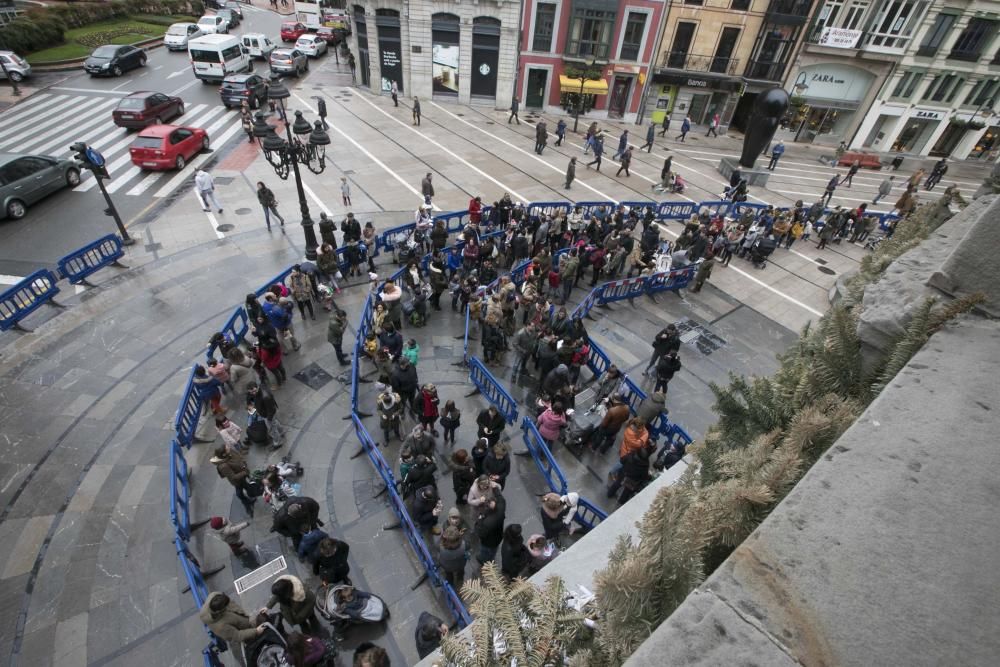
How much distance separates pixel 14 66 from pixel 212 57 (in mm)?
9907

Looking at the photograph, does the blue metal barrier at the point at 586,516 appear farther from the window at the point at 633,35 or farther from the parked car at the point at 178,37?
the parked car at the point at 178,37

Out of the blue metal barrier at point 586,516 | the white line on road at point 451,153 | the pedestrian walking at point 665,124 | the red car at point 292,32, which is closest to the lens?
the blue metal barrier at point 586,516

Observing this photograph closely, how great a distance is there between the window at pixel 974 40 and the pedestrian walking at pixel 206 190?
45.8m

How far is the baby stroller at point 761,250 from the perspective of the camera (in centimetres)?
1825

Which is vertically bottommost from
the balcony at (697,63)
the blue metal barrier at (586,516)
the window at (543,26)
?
the blue metal barrier at (586,516)

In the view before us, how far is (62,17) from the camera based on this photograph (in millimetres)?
34219

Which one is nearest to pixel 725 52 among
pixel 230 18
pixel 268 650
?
pixel 268 650

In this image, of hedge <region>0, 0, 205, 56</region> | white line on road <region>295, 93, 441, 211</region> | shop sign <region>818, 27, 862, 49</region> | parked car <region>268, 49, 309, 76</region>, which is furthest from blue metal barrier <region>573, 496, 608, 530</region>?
hedge <region>0, 0, 205, 56</region>

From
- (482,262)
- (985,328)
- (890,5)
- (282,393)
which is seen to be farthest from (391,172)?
(890,5)

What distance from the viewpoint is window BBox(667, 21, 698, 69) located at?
31.9 meters

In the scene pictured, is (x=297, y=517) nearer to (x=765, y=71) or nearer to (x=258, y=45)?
(x=765, y=71)

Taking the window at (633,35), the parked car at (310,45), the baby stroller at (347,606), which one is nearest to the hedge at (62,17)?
the parked car at (310,45)

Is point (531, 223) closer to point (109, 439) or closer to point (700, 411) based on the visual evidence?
point (700, 411)

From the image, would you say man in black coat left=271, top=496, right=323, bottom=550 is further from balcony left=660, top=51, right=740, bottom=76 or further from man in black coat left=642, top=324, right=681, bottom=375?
balcony left=660, top=51, right=740, bottom=76
